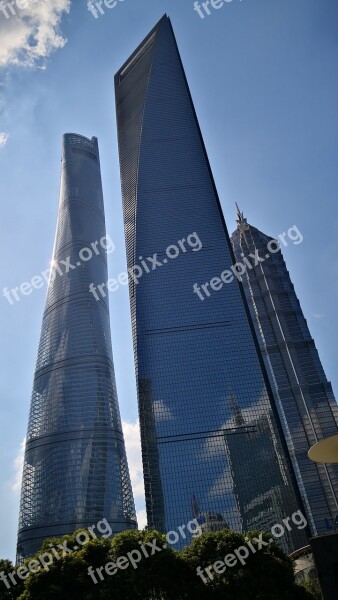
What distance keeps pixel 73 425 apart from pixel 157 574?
2841 inches

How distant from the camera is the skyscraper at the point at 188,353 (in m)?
86.9

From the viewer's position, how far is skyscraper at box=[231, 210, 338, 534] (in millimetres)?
110438

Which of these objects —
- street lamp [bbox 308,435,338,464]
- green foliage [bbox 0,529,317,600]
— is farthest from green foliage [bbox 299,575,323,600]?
street lamp [bbox 308,435,338,464]

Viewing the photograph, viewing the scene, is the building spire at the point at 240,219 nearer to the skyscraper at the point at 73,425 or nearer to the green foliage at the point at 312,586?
the skyscraper at the point at 73,425

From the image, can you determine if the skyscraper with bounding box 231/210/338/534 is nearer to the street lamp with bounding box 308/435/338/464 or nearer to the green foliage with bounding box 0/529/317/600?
the green foliage with bounding box 0/529/317/600

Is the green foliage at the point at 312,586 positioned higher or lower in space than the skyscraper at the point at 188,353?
lower

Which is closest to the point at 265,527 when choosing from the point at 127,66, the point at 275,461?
the point at 275,461

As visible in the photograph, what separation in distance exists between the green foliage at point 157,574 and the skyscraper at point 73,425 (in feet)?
221

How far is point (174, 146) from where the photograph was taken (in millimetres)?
113812

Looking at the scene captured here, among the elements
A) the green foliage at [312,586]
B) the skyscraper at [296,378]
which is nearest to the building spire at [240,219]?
the skyscraper at [296,378]

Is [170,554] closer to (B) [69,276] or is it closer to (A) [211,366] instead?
(A) [211,366]

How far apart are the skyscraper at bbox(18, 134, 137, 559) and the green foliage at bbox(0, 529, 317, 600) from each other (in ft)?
221

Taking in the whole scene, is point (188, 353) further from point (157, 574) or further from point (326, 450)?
point (326, 450)

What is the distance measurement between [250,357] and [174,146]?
52.6 meters
